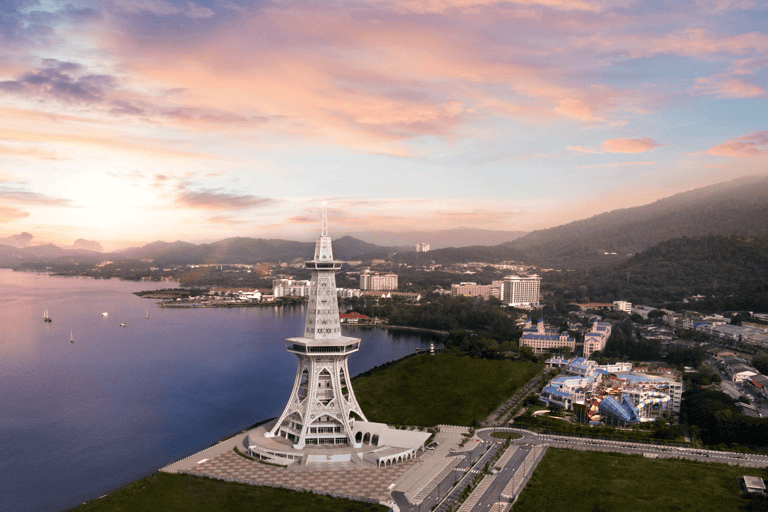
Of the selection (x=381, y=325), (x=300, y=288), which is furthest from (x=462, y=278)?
(x=381, y=325)

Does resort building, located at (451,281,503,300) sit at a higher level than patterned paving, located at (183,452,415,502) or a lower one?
higher

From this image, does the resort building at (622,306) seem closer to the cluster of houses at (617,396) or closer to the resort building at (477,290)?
the resort building at (477,290)

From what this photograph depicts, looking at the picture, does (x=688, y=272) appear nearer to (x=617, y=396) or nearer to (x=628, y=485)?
(x=617, y=396)

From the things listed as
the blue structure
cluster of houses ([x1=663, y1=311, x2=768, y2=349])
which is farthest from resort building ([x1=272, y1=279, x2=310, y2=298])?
the blue structure

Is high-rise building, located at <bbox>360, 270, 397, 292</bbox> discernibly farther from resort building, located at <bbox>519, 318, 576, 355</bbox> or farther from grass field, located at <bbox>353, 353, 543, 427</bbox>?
grass field, located at <bbox>353, 353, 543, 427</bbox>

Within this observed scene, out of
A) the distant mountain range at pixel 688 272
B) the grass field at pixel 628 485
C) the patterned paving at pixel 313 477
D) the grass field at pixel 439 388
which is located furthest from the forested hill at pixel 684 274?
the patterned paving at pixel 313 477

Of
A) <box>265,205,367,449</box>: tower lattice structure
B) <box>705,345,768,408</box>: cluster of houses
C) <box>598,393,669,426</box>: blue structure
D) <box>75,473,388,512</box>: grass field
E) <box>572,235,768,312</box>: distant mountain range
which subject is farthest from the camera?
<box>572,235,768,312</box>: distant mountain range

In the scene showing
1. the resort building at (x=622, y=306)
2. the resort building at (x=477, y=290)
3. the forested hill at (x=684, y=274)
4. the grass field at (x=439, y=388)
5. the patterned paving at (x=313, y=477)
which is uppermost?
the forested hill at (x=684, y=274)

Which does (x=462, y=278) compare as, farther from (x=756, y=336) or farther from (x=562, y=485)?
(x=562, y=485)
